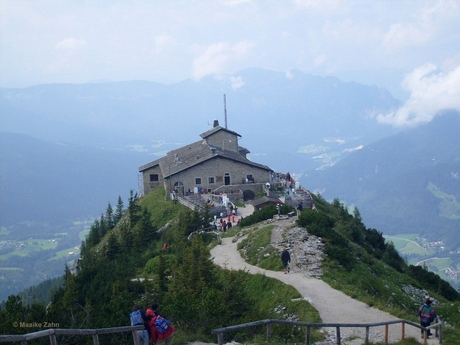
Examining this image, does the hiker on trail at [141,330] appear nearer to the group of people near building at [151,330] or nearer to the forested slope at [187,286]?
the group of people near building at [151,330]

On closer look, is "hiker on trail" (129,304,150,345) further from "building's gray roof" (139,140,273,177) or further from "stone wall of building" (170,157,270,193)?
"stone wall of building" (170,157,270,193)

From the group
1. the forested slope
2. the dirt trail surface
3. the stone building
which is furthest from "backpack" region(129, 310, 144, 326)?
the stone building

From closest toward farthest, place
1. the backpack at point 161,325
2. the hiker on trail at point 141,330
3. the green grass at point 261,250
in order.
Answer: the hiker on trail at point 141,330
the backpack at point 161,325
the green grass at point 261,250

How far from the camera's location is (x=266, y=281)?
78.9ft

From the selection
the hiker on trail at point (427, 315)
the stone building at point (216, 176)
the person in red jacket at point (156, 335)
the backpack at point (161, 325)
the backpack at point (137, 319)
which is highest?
the stone building at point (216, 176)


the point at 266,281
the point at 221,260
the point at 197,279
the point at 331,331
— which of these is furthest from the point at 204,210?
the point at 331,331

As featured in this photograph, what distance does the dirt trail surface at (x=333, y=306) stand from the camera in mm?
16828

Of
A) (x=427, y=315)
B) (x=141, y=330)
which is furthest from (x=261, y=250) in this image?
(x=141, y=330)

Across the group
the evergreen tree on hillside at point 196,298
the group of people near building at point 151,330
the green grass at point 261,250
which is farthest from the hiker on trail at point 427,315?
the green grass at point 261,250

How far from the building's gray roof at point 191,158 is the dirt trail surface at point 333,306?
2492 centimetres

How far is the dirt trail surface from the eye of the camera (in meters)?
16.8

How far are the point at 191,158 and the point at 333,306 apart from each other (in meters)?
40.0

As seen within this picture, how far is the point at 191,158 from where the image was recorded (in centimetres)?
5897

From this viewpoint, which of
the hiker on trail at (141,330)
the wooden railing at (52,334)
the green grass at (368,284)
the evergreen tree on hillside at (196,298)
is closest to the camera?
the wooden railing at (52,334)
